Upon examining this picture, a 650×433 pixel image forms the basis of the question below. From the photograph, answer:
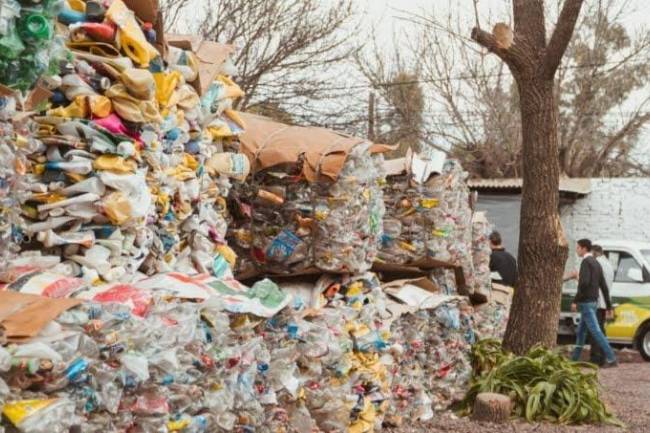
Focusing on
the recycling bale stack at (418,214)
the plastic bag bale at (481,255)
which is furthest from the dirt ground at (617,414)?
the plastic bag bale at (481,255)

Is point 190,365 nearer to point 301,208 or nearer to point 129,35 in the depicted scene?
point 129,35

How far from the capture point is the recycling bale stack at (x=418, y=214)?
851 cm

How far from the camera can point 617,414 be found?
30.5ft

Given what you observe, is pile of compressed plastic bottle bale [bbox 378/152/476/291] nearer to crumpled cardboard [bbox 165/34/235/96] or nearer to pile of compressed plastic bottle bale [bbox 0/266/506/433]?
pile of compressed plastic bottle bale [bbox 0/266/506/433]

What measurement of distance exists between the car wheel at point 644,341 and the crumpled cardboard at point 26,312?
548 inches

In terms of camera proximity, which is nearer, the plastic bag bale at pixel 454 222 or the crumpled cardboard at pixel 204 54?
the crumpled cardboard at pixel 204 54

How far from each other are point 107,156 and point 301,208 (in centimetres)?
251

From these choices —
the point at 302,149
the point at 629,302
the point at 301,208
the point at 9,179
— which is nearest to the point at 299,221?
the point at 301,208

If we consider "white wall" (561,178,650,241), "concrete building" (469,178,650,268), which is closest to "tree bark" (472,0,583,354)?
"concrete building" (469,178,650,268)

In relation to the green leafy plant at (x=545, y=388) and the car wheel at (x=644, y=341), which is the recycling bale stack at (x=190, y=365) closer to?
the green leafy plant at (x=545, y=388)

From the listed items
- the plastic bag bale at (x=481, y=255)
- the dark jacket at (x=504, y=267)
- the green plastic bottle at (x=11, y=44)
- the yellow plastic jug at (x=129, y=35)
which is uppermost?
the yellow plastic jug at (x=129, y=35)

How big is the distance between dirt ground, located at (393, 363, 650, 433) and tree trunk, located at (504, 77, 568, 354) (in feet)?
3.40

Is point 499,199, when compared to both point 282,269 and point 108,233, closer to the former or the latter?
point 282,269

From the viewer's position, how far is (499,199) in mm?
20938
